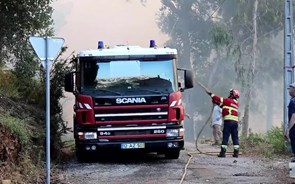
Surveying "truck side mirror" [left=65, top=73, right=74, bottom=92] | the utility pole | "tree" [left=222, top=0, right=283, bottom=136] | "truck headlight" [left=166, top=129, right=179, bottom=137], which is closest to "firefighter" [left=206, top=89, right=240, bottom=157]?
the utility pole

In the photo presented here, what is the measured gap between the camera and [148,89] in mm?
11461

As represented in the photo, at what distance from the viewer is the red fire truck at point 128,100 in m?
11.3

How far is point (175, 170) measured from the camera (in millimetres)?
10781

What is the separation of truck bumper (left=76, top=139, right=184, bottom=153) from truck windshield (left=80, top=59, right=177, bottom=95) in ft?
3.32

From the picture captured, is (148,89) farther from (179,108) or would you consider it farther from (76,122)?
(76,122)

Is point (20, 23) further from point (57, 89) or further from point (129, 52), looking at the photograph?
point (129, 52)

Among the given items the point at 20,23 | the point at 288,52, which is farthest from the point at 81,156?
the point at 288,52

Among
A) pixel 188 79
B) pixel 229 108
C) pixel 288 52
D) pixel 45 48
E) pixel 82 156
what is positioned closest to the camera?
pixel 45 48

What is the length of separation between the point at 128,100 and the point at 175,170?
66.9 inches

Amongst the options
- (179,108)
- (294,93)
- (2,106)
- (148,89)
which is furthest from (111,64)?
(294,93)

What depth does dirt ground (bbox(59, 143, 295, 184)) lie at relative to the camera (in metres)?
9.64

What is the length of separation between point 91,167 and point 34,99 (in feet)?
13.3

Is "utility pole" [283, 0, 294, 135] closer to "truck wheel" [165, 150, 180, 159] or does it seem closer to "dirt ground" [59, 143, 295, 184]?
"dirt ground" [59, 143, 295, 184]

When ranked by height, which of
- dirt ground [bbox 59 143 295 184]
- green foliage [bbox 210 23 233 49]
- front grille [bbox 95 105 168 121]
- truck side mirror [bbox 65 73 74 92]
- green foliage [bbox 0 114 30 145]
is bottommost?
dirt ground [bbox 59 143 295 184]
